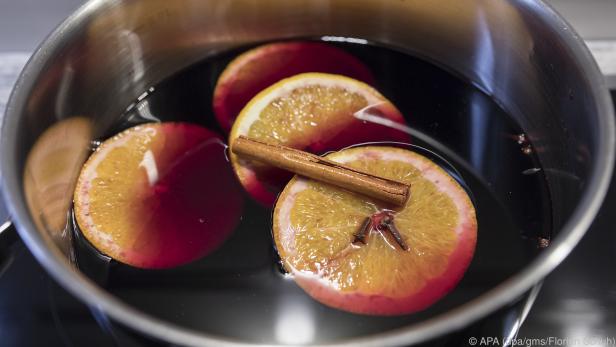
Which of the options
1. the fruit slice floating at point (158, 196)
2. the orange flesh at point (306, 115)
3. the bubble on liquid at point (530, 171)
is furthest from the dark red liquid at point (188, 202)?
the bubble on liquid at point (530, 171)

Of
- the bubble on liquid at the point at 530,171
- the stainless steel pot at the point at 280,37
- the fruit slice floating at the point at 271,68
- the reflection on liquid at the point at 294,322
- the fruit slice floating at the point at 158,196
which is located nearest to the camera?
the stainless steel pot at the point at 280,37

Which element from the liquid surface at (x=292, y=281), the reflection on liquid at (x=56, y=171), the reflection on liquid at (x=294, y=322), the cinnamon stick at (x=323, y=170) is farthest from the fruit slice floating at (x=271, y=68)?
the reflection on liquid at (x=294, y=322)

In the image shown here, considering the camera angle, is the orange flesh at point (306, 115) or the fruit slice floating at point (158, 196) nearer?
the fruit slice floating at point (158, 196)

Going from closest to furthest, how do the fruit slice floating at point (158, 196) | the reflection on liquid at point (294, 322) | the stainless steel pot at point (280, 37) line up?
the stainless steel pot at point (280, 37)
the reflection on liquid at point (294, 322)
the fruit slice floating at point (158, 196)

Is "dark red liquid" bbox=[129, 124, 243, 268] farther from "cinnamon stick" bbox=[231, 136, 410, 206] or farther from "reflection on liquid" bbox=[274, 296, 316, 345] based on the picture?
"reflection on liquid" bbox=[274, 296, 316, 345]

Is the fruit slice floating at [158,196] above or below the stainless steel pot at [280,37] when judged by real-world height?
below

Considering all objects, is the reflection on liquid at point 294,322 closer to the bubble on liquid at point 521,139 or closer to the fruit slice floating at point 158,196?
the fruit slice floating at point 158,196

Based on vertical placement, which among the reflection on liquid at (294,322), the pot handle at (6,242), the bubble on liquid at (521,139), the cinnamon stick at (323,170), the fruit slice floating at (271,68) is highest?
the fruit slice floating at (271,68)
